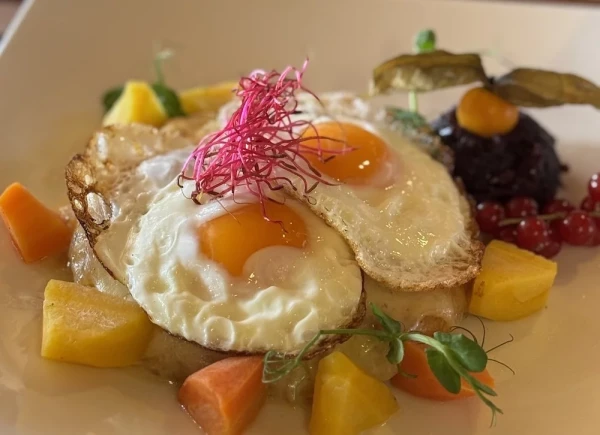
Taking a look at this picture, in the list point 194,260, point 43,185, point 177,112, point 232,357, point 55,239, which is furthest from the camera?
point 177,112

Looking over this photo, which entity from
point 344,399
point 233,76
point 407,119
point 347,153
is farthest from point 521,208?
point 233,76

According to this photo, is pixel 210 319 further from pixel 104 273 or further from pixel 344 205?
pixel 344 205

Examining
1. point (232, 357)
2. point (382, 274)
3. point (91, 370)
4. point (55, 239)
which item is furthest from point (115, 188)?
point (382, 274)

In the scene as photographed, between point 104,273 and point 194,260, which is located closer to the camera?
point 194,260

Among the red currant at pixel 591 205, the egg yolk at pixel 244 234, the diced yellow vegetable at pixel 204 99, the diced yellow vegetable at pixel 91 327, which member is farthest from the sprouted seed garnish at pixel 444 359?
the diced yellow vegetable at pixel 204 99

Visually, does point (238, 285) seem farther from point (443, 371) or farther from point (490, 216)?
point (490, 216)

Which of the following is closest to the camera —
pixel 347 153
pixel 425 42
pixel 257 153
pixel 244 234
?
pixel 244 234

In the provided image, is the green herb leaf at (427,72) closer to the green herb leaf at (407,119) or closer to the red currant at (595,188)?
the green herb leaf at (407,119)

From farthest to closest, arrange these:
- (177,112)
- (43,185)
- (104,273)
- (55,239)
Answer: (177,112) < (43,185) < (55,239) < (104,273)
